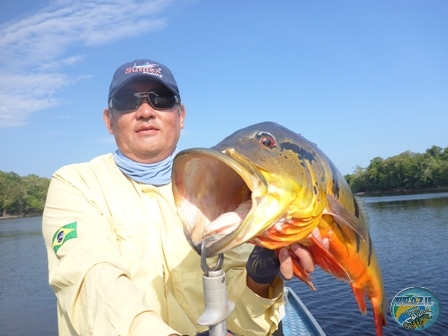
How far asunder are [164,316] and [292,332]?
272 inches

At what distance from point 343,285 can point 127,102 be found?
59.5ft

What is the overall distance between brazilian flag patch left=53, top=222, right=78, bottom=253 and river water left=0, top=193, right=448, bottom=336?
7.95 metres

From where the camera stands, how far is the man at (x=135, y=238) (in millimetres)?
2031

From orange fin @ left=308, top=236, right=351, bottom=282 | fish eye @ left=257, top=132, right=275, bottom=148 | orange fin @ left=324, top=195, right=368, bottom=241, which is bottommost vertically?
orange fin @ left=308, top=236, right=351, bottom=282

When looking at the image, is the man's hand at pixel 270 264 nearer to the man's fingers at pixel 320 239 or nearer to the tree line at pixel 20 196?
the man's fingers at pixel 320 239

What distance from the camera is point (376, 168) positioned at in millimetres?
102938

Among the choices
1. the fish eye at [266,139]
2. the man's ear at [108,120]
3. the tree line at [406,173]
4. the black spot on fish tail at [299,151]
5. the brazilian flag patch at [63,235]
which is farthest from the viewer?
the tree line at [406,173]

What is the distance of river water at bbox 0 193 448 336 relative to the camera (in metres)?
14.7

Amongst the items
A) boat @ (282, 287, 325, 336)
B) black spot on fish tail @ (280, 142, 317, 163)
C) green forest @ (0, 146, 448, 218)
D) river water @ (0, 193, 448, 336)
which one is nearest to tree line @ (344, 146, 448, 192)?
green forest @ (0, 146, 448, 218)

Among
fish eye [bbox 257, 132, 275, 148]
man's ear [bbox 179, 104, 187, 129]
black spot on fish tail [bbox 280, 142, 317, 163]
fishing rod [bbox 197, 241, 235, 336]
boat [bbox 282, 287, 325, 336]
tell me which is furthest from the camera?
boat [bbox 282, 287, 325, 336]

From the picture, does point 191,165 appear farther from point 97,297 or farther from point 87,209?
point 87,209

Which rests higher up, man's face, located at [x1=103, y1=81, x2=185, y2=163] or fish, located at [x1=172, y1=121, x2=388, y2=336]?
man's face, located at [x1=103, y1=81, x2=185, y2=163]

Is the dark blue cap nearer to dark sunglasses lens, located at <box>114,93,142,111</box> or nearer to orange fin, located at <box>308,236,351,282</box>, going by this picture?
dark sunglasses lens, located at <box>114,93,142,111</box>

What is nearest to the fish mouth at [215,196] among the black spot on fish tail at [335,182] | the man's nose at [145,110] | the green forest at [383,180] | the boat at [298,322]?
the black spot on fish tail at [335,182]
